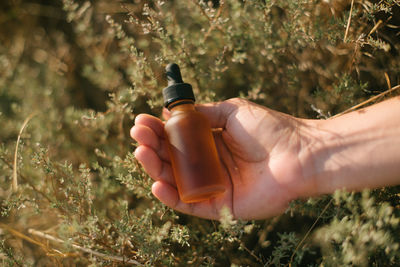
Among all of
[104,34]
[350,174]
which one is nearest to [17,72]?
[104,34]

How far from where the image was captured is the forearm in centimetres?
187

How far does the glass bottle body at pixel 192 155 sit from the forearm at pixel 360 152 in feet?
1.89

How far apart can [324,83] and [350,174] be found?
1048 millimetres

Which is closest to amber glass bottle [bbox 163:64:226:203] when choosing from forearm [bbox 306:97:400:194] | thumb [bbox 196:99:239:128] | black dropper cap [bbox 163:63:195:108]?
black dropper cap [bbox 163:63:195:108]

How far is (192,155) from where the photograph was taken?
184 centimetres

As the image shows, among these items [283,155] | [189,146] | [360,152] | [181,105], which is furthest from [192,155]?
[360,152]

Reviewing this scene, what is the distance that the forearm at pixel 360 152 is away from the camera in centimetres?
187

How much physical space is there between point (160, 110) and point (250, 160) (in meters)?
0.79

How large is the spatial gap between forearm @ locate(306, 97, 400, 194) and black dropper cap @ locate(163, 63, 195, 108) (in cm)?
81

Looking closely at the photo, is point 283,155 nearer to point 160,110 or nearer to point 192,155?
point 192,155

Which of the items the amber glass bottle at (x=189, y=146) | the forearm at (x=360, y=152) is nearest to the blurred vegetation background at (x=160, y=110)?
the forearm at (x=360, y=152)

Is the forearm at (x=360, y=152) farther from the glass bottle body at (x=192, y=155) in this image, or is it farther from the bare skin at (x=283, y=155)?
the glass bottle body at (x=192, y=155)

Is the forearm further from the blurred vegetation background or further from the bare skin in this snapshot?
the blurred vegetation background

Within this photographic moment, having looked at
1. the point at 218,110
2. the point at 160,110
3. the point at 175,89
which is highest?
the point at 175,89
